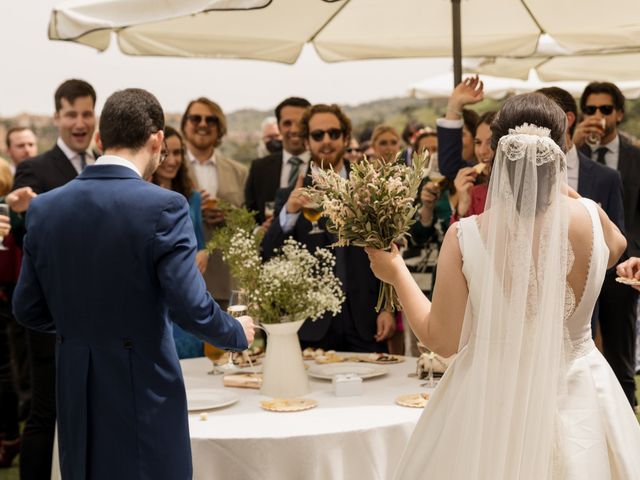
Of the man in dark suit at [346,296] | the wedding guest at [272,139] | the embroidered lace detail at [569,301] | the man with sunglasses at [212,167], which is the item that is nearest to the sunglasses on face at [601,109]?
the man in dark suit at [346,296]

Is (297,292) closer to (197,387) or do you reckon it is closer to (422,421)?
(197,387)

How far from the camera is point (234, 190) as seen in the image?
603 cm

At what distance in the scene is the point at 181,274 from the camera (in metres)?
2.44

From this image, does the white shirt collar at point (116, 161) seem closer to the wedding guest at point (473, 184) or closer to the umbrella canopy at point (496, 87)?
the wedding guest at point (473, 184)

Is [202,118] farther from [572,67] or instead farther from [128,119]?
[572,67]

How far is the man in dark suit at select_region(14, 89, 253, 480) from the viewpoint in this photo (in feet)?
8.06

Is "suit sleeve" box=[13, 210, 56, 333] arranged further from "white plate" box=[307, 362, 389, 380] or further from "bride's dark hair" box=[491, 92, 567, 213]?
"bride's dark hair" box=[491, 92, 567, 213]

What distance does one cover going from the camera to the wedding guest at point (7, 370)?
500 cm

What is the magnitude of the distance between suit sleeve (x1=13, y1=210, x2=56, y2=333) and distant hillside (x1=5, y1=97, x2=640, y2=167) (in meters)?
10.6

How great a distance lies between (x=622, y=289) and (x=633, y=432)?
2.60 metres

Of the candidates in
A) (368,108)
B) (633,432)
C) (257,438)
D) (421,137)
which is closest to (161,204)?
(257,438)

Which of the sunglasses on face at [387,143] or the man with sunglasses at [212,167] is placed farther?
the sunglasses on face at [387,143]

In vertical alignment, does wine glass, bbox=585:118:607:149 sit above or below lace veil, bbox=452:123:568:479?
above

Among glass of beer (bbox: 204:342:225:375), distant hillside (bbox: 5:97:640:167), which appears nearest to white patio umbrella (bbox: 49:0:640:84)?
glass of beer (bbox: 204:342:225:375)
